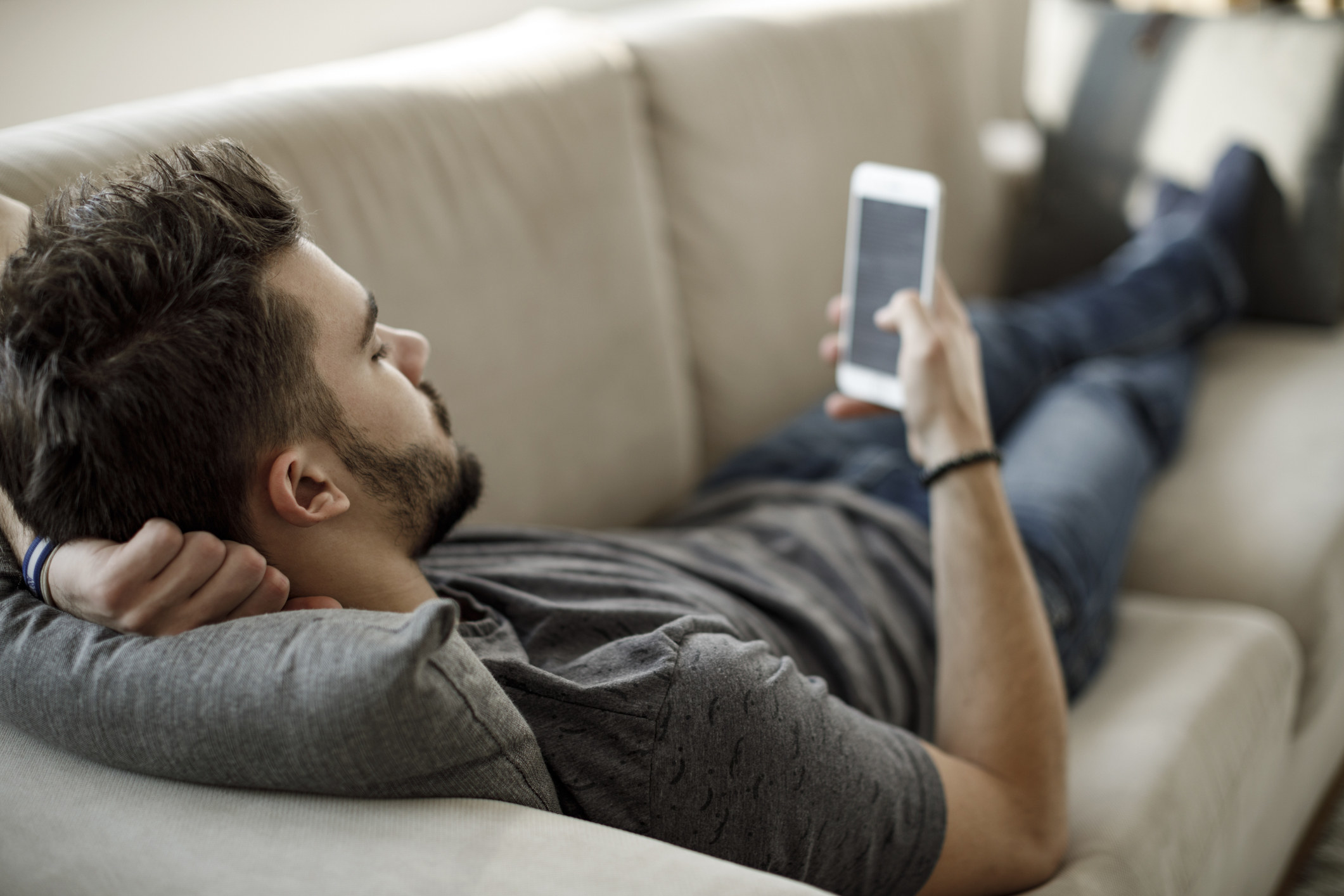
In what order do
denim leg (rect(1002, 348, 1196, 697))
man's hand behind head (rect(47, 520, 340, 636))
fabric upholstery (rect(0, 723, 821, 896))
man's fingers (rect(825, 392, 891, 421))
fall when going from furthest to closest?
1. man's fingers (rect(825, 392, 891, 421))
2. denim leg (rect(1002, 348, 1196, 697))
3. man's hand behind head (rect(47, 520, 340, 636))
4. fabric upholstery (rect(0, 723, 821, 896))

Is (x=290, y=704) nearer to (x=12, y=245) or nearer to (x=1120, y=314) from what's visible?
(x=12, y=245)

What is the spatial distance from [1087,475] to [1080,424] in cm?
13

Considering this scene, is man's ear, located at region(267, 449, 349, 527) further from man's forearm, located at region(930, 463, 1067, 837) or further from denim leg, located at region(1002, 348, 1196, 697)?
denim leg, located at region(1002, 348, 1196, 697)

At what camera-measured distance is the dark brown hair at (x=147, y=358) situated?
1.97 ft

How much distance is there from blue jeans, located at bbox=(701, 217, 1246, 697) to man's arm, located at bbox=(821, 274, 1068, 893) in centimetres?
19

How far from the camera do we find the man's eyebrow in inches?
28.1

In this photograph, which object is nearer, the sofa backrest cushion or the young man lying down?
the young man lying down

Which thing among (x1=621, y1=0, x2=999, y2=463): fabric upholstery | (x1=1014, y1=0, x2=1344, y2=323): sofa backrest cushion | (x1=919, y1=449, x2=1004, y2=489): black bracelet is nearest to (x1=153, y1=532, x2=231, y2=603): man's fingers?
(x1=919, y1=449, x2=1004, y2=489): black bracelet

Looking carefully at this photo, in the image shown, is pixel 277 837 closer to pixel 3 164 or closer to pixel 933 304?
pixel 3 164

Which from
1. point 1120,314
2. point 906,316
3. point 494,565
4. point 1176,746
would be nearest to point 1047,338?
point 1120,314

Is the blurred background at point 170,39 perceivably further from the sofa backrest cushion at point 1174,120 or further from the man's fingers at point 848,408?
the sofa backrest cushion at point 1174,120

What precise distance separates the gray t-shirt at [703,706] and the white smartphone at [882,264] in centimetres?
35

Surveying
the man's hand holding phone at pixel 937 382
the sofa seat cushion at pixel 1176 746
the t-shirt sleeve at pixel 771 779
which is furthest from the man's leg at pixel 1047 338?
the t-shirt sleeve at pixel 771 779

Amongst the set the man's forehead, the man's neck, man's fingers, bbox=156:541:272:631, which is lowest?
the man's neck
